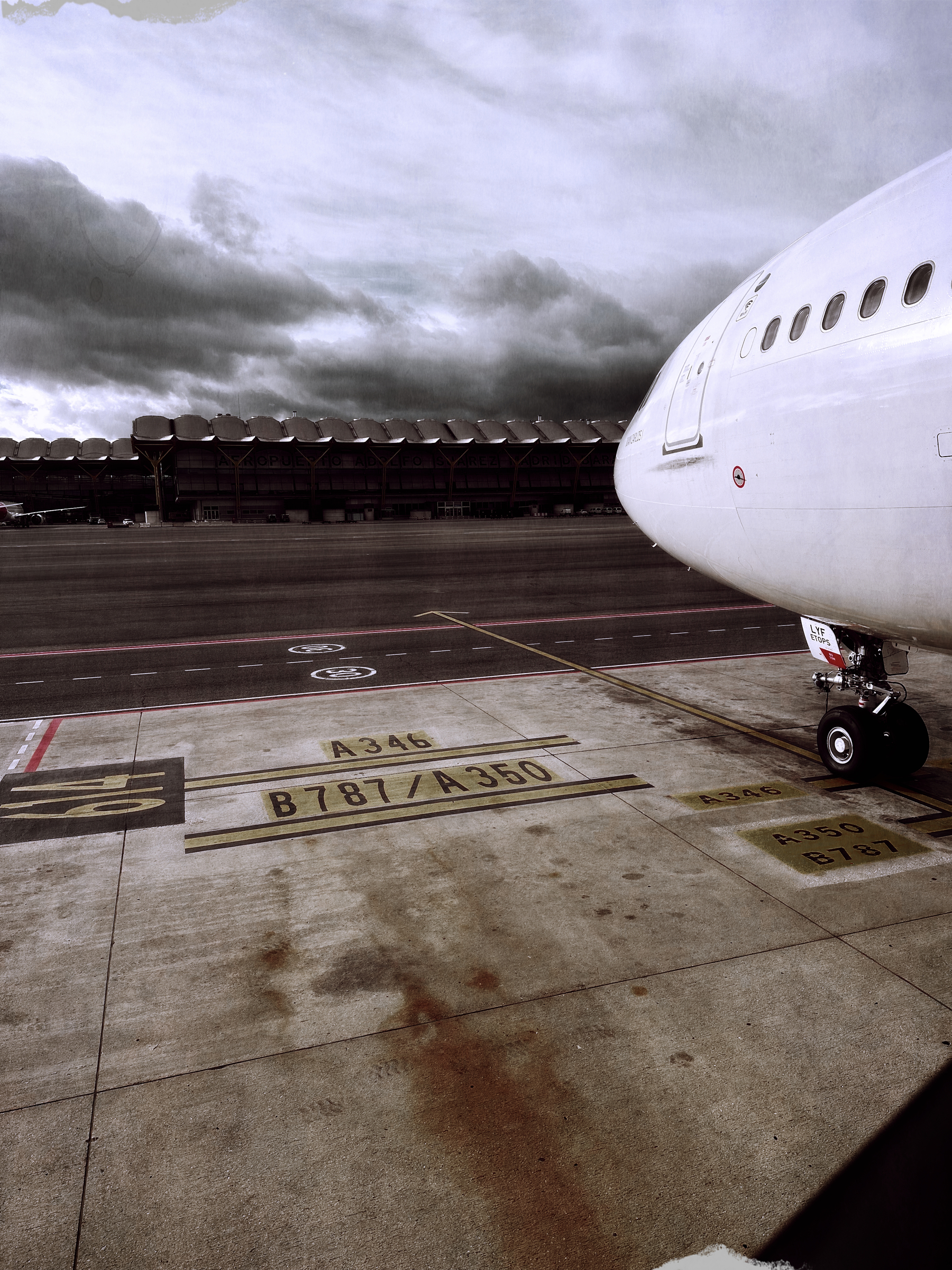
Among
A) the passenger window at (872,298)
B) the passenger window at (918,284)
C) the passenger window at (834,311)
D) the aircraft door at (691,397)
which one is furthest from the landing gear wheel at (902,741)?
the passenger window at (918,284)

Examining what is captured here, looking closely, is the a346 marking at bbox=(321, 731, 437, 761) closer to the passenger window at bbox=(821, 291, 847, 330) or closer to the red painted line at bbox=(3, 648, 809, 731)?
the red painted line at bbox=(3, 648, 809, 731)

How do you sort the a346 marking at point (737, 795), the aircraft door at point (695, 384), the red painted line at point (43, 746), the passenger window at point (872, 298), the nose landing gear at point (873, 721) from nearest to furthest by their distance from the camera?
the passenger window at point (872, 298) < the aircraft door at point (695, 384) < the a346 marking at point (737, 795) < the nose landing gear at point (873, 721) < the red painted line at point (43, 746)

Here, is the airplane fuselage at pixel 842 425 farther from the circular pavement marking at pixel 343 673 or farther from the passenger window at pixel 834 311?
the circular pavement marking at pixel 343 673

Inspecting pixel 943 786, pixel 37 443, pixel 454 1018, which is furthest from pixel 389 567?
pixel 37 443

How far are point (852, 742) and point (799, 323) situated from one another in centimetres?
508

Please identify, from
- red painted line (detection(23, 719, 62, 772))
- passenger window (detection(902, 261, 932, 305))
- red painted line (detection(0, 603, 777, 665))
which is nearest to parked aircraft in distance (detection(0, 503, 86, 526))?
red painted line (detection(0, 603, 777, 665))

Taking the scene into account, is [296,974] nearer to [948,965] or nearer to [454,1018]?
[454,1018]

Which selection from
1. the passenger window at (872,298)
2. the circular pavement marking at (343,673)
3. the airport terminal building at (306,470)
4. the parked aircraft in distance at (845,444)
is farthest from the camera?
the airport terminal building at (306,470)

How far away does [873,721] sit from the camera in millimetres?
9648

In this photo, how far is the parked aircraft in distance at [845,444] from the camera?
597cm

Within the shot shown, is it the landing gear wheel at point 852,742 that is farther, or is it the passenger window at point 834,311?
the landing gear wheel at point 852,742

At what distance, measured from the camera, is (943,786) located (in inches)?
376

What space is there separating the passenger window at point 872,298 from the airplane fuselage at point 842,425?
0.01 meters

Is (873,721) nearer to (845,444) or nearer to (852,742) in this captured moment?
(852,742)
